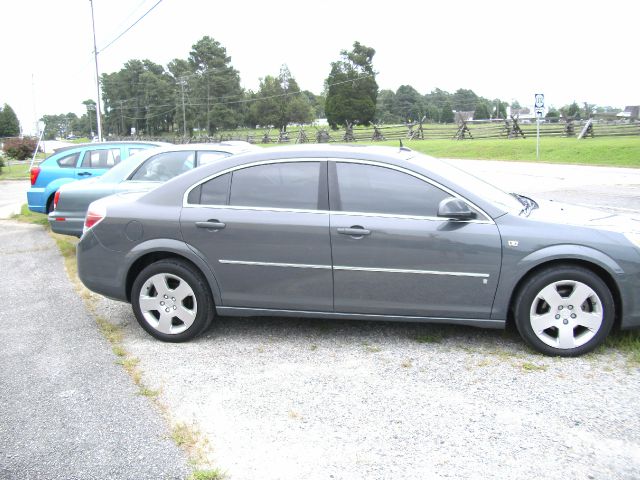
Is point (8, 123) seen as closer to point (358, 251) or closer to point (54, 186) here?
point (54, 186)

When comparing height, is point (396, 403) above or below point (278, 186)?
below

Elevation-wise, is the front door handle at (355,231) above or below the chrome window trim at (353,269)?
above

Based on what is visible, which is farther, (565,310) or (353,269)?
(353,269)

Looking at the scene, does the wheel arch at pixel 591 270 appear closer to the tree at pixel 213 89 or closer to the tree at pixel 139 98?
the tree at pixel 213 89

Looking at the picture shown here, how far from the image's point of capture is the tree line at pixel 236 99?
8650cm

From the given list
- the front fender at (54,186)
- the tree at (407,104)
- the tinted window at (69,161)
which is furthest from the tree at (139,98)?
the front fender at (54,186)

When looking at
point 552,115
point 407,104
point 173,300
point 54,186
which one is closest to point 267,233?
point 173,300

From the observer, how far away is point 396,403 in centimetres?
354

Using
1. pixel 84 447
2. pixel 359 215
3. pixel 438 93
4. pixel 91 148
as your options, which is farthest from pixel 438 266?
pixel 438 93

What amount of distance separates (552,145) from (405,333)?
97.3ft

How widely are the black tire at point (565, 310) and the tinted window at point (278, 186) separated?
175 cm

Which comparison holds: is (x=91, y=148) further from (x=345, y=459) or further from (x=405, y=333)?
(x=345, y=459)

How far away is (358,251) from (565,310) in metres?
1.55

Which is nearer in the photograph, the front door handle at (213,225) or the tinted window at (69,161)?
the front door handle at (213,225)
